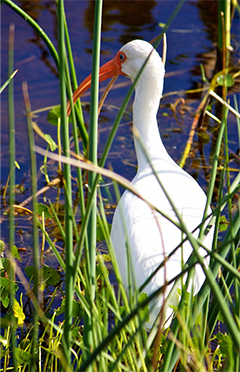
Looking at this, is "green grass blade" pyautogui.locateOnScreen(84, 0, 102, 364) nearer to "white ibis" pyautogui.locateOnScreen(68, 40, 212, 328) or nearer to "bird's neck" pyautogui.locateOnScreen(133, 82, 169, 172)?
"white ibis" pyautogui.locateOnScreen(68, 40, 212, 328)

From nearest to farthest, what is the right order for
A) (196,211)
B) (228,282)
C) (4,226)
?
(228,282) < (196,211) < (4,226)

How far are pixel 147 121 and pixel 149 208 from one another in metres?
0.59

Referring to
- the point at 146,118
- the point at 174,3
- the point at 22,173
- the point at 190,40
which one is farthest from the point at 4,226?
the point at 174,3

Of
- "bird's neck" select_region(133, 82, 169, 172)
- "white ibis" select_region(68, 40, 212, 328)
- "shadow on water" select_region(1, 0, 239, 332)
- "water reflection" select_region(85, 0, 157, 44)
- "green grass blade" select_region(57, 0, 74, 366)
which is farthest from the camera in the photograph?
"water reflection" select_region(85, 0, 157, 44)

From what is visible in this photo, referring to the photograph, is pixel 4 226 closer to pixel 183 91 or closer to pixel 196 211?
pixel 196 211

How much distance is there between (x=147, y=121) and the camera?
7.97ft

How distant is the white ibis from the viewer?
5.80 feet

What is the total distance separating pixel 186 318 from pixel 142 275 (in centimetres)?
55

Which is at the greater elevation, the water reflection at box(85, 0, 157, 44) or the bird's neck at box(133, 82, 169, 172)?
the water reflection at box(85, 0, 157, 44)

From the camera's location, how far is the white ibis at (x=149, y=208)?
5.80ft

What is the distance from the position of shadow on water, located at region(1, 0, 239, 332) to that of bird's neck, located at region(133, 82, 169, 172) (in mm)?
684

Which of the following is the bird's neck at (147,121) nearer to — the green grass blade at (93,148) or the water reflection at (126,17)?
the green grass blade at (93,148)

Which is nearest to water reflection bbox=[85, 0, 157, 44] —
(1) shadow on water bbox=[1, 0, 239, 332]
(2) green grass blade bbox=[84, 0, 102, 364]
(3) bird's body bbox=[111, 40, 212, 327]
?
(1) shadow on water bbox=[1, 0, 239, 332]

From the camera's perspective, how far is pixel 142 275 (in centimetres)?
176
